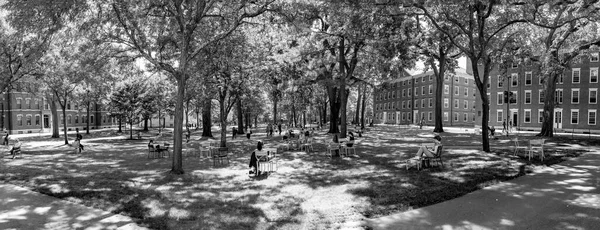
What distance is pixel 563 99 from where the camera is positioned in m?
44.0

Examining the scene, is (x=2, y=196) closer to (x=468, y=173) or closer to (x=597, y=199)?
(x=468, y=173)

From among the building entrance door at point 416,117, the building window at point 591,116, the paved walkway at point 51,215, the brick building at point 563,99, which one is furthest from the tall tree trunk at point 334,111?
the building entrance door at point 416,117

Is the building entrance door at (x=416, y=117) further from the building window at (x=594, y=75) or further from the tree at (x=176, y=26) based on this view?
the tree at (x=176, y=26)

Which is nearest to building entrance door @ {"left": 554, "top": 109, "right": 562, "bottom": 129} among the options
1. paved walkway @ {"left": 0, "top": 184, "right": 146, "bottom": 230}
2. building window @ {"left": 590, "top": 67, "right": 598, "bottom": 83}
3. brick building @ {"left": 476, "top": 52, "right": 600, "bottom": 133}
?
brick building @ {"left": 476, "top": 52, "right": 600, "bottom": 133}

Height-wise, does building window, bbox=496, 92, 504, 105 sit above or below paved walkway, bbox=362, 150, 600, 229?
above

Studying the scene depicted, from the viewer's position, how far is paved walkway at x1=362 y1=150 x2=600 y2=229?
6.20 meters

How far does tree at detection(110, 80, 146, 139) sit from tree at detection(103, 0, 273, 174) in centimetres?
2067

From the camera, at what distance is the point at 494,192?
8461 mm

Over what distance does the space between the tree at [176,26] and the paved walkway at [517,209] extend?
8.42m

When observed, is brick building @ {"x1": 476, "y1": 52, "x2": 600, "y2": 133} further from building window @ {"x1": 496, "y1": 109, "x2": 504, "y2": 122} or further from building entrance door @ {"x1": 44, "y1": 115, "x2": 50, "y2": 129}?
building entrance door @ {"x1": 44, "y1": 115, "x2": 50, "y2": 129}

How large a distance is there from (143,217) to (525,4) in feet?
53.9

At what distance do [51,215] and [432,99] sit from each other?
66912mm

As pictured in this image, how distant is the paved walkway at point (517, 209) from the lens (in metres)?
6.20

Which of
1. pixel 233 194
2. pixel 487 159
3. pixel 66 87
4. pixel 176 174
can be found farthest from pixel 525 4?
pixel 66 87
